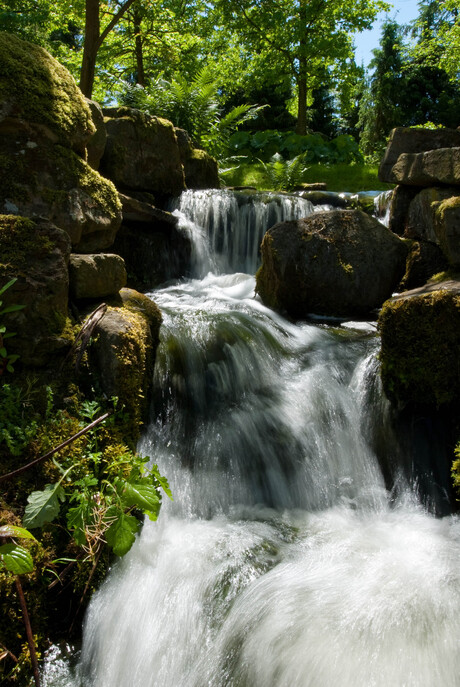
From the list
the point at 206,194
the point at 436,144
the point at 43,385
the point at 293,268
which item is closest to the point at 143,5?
the point at 206,194

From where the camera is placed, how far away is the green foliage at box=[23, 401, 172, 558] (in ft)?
8.78

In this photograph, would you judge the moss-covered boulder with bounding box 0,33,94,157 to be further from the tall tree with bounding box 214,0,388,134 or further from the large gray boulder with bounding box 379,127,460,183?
the tall tree with bounding box 214,0,388,134

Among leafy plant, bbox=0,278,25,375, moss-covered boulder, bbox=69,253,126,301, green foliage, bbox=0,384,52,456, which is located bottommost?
green foliage, bbox=0,384,52,456

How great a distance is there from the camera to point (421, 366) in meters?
4.33

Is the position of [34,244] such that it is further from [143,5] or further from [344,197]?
[143,5]

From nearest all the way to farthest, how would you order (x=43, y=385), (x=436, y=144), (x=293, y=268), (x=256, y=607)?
(x=256, y=607) < (x=43, y=385) < (x=293, y=268) < (x=436, y=144)

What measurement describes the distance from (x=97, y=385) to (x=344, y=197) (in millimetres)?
9229

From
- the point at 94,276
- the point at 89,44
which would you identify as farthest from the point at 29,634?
the point at 89,44

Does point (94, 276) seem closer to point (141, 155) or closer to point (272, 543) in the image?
point (272, 543)

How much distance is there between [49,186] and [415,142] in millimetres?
6450

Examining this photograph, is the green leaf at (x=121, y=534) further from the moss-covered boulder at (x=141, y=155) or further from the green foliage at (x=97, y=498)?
the moss-covered boulder at (x=141, y=155)

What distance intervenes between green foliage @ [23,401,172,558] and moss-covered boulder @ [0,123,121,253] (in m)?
2.10

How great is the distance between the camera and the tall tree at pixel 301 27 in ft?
59.7

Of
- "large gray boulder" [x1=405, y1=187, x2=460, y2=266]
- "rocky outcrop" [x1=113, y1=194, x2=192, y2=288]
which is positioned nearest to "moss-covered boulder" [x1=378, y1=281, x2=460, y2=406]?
"large gray boulder" [x1=405, y1=187, x2=460, y2=266]
